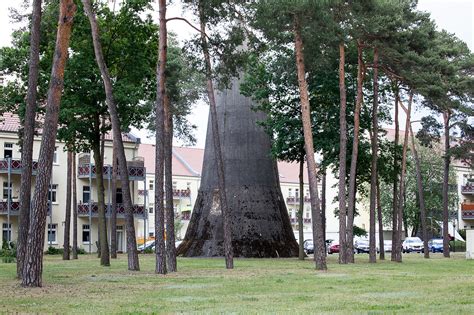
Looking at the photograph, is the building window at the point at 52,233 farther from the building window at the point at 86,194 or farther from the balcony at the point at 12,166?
the balcony at the point at 12,166

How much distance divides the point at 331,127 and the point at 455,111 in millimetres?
12177

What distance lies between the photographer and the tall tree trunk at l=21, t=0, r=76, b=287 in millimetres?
19266

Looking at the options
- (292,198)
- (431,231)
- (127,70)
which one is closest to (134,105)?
(127,70)

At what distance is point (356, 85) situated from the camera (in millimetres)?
43656

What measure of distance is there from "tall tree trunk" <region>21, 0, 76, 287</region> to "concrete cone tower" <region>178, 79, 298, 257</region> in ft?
93.5

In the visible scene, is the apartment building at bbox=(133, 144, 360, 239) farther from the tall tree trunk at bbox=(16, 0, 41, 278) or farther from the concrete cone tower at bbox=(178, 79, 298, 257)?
the tall tree trunk at bbox=(16, 0, 41, 278)

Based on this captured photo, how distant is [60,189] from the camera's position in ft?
218

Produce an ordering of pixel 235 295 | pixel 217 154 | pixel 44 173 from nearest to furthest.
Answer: pixel 235 295
pixel 44 173
pixel 217 154

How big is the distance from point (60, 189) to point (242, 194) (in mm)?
22626

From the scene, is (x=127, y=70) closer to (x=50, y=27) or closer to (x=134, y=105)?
(x=134, y=105)

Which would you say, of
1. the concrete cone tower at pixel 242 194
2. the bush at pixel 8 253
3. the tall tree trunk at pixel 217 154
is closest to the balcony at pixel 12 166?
the bush at pixel 8 253

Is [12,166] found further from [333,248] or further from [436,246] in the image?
[436,246]

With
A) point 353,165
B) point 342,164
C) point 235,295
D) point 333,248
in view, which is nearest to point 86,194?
point 333,248

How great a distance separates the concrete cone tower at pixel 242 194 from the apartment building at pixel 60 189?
14933mm
